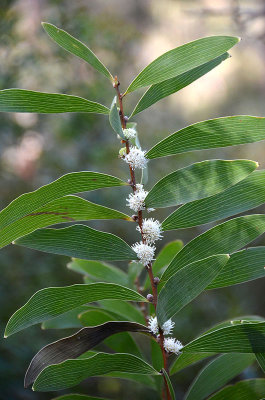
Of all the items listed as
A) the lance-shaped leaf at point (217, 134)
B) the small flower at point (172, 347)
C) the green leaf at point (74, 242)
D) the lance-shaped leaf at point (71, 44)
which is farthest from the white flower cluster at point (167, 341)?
the lance-shaped leaf at point (71, 44)

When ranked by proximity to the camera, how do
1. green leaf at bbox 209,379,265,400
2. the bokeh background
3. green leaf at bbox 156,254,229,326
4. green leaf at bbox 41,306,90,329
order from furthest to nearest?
1. the bokeh background
2. green leaf at bbox 41,306,90,329
3. green leaf at bbox 209,379,265,400
4. green leaf at bbox 156,254,229,326


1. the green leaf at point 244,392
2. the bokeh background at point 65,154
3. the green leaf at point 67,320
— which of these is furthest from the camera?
the bokeh background at point 65,154

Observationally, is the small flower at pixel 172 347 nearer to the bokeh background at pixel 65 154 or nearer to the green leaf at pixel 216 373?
the green leaf at pixel 216 373

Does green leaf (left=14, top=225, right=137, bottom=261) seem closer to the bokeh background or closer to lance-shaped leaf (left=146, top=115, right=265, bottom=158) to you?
lance-shaped leaf (left=146, top=115, right=265, bottom=158)

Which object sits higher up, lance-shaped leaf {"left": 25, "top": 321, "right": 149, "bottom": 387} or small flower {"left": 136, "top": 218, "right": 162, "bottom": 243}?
small flower {"left": 136, "top": 218, "right": 162, "bottom": 243}

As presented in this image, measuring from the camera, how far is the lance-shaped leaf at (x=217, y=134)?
0.54m

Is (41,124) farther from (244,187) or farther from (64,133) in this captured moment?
(244,187)

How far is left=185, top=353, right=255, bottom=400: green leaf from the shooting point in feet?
2.15

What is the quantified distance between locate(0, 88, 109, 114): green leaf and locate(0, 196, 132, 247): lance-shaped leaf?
0.11 meters

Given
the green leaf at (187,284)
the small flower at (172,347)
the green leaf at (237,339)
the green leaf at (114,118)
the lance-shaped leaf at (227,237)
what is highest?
the green leaf at (114,118)

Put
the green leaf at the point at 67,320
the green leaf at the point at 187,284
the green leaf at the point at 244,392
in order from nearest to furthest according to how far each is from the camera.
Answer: the green leaf at the point at 187,284, the green leaf at the point at 244,392, the green leaf at the point at 67,320

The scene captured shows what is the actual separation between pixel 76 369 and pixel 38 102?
0.99 feet

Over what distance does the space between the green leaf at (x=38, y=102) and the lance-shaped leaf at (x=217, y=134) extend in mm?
109

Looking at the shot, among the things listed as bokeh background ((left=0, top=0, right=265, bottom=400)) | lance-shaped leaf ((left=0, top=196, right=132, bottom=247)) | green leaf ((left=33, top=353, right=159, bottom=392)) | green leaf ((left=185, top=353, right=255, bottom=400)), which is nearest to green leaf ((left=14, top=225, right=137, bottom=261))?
lance-shaped leaf ((left=0, top=196, right=132, bottom=247))
